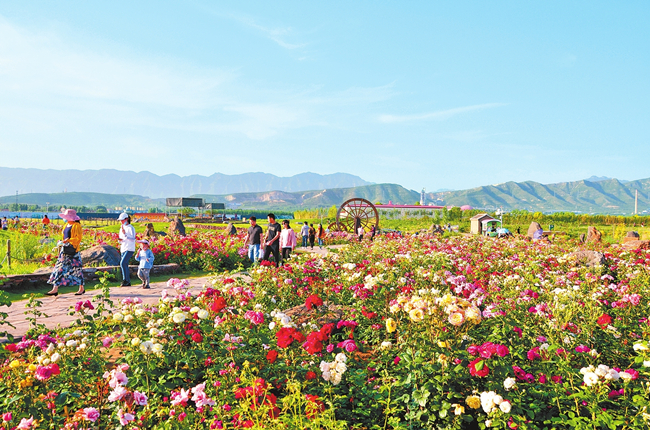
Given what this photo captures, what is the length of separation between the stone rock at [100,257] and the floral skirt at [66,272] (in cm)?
273

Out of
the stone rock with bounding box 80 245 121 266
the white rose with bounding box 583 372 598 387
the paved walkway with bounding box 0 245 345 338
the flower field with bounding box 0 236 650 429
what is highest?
the white rose with bounding box 583 372 598 387

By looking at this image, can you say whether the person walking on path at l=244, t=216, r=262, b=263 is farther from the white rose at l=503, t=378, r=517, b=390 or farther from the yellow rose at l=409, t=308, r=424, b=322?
the white rose at l=503, t=378, r=517, b=390

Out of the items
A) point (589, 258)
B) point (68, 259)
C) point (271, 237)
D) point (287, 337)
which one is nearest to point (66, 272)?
point (68, 259)

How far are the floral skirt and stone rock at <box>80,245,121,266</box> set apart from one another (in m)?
2.73

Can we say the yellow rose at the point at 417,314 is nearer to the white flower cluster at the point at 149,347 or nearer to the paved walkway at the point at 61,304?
the white flower cluster at the point at 149,347

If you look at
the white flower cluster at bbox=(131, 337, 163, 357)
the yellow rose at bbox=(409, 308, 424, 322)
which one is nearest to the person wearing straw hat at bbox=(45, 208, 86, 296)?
the white flower cluster at bbox=(131, 337, 163, 357)

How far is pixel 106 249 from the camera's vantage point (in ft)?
34.5

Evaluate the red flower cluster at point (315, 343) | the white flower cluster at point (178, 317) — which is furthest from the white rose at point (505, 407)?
the white flower cluster at point (178, 317)

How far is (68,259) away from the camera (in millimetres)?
7434

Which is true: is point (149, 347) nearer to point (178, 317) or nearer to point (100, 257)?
point (178, 317)

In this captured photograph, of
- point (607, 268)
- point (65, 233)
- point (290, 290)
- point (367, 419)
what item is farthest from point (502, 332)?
point (65, 233)

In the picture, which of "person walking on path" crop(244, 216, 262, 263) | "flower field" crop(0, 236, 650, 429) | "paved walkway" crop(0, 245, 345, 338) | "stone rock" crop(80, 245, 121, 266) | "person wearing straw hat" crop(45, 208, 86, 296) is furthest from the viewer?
"stone rock" crop(80, 245, 121, 266)

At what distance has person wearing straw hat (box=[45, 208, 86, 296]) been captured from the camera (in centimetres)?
732

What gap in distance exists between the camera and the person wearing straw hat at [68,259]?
732 cm
